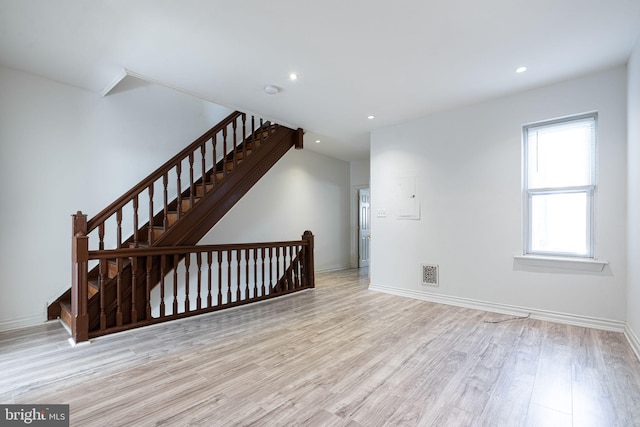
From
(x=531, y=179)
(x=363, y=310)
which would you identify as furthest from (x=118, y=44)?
(x=531, y=179)

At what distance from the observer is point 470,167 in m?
3.99

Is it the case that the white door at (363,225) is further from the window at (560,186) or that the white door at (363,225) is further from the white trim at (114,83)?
the white trim at (114,83)

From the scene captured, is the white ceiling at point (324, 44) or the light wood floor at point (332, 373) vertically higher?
the white ceiling at point (324, 44)

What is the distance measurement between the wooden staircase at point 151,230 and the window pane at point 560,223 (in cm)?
339

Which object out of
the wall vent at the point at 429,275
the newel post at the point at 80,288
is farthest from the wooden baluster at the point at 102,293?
the wall vent at the point at 429,275

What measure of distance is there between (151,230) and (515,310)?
4330mm

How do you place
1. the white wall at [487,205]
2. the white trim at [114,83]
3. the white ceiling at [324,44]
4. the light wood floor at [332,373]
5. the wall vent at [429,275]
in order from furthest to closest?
1. the wall vent at [429,275]
2. the white trim at [114,83]
3. the white wall at [487,205]
4. the white ceiling at [324,44]
5. the light wood floor at [332,373]

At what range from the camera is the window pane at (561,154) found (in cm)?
328

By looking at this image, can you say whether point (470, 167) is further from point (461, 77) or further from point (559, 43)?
point (559, 43)

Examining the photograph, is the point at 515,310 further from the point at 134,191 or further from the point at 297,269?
the point at 134,191

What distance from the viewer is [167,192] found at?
4.05 metres

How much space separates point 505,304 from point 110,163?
208 inches

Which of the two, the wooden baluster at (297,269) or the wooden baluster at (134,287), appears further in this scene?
the wooden baluster at (297,269)

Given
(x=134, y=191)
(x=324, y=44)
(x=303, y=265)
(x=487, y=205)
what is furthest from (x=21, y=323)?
(x=487, y=205)
